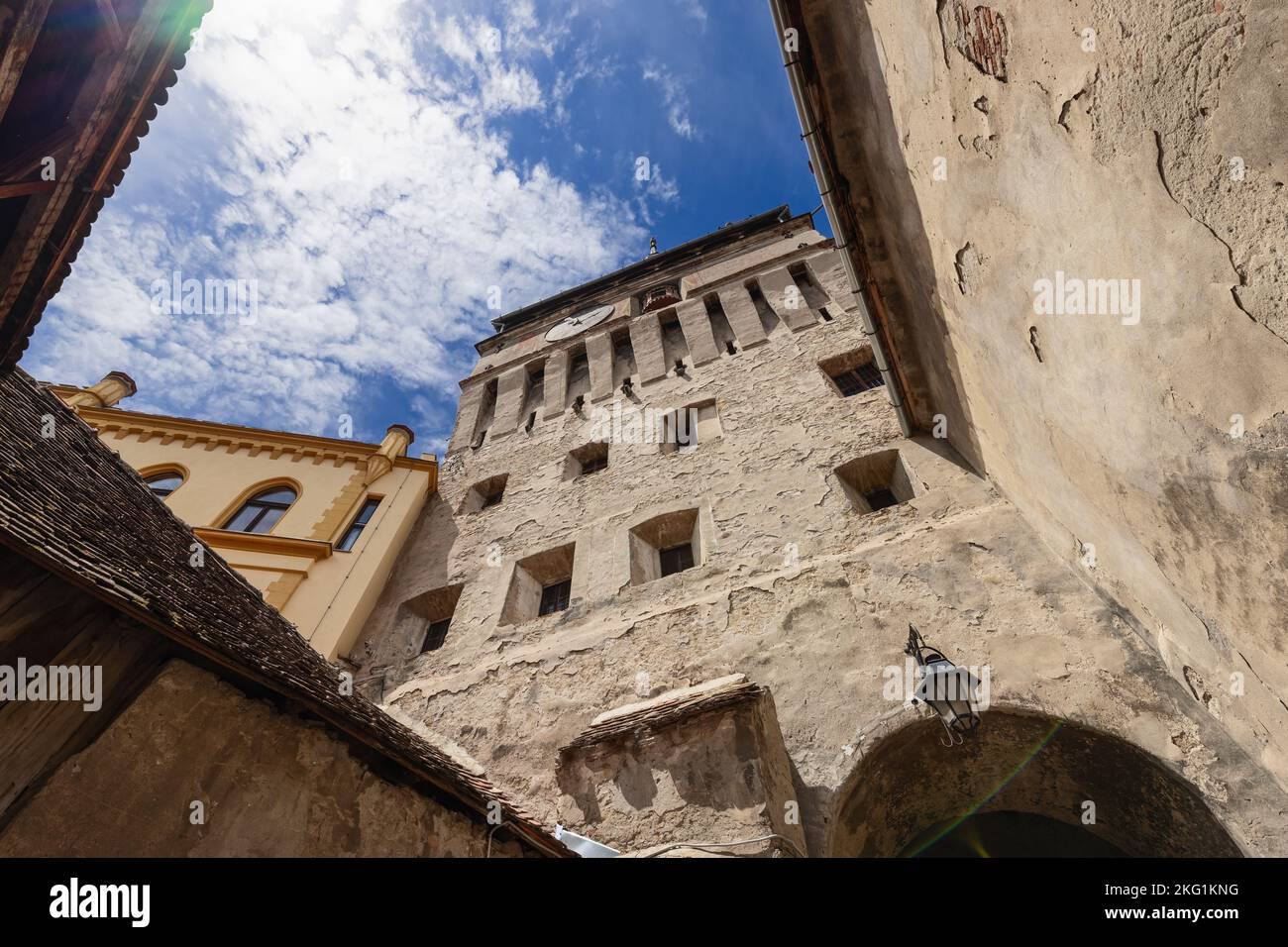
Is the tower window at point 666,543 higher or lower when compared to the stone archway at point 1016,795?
higher

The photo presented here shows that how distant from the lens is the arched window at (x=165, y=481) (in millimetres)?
12320

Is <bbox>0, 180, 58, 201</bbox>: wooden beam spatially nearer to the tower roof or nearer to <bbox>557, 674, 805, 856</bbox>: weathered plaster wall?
<bbox>557, 674, 805, 856</bbox>: weathered plaster wall

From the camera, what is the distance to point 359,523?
12000mm

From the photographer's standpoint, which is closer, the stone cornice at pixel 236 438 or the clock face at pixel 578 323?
the stone cornice at pixel 236 438

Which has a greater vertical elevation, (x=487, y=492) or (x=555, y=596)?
(x=487, y=492)

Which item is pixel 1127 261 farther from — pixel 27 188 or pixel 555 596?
pixel 555 596

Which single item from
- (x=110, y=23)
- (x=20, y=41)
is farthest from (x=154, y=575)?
(x=110, y=23)

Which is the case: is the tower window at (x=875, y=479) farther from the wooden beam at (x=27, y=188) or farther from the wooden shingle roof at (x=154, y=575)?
the wooden beam at (x=27, y=188)

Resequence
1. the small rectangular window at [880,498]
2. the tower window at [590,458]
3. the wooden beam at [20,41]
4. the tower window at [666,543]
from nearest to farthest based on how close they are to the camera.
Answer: the wooden beam at [20,41] → the small rectangular window at [880,498] → the tower window at [666,543] → the tower window at [590,458]

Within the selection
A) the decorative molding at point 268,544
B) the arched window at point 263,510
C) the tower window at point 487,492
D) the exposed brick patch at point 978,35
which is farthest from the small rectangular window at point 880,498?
the arched window at point 263,510

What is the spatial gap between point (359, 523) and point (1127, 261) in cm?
1175

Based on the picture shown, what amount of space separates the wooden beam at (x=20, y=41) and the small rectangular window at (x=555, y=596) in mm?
7744
